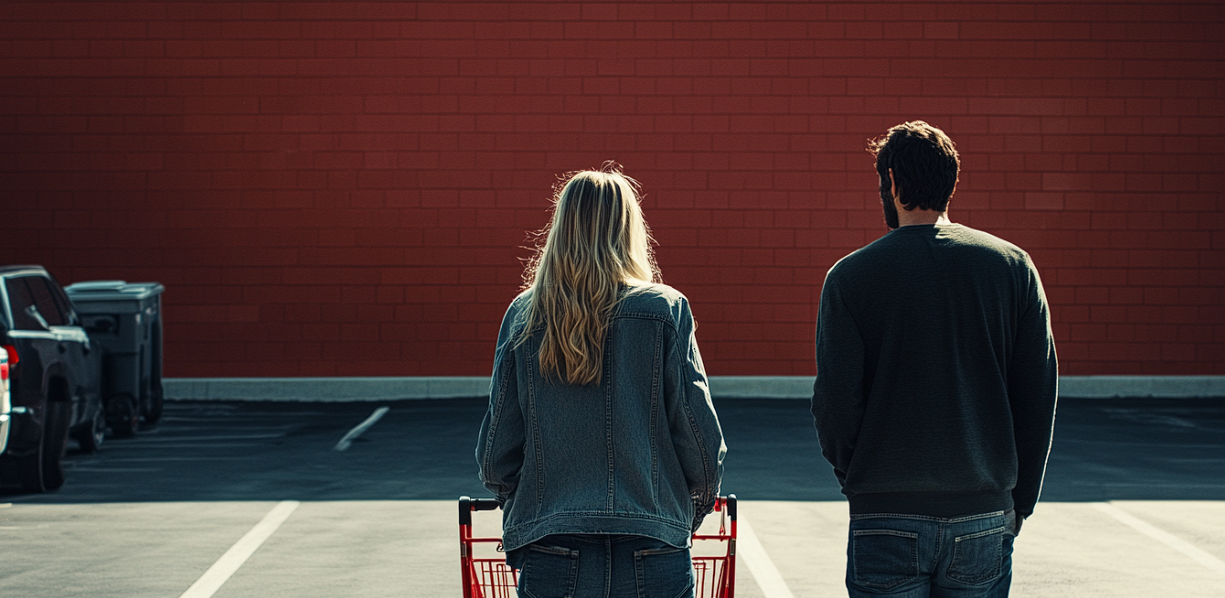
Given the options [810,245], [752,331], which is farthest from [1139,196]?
[752,331]

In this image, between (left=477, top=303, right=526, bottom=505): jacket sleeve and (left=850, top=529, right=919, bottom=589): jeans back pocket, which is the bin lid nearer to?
(left=477, top=303, right=526, bottom=505): jacket sleeve

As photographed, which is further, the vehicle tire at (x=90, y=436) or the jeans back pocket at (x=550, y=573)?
the vehicle tire at (x=90, y=436)

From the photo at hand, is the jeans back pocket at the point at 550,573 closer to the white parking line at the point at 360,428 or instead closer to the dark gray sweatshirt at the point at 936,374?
the dark gray sweatshirt at the point at 936,374

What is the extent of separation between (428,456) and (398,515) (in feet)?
8.84

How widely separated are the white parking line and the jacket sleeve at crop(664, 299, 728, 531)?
864 cm

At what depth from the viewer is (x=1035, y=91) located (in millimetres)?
15492

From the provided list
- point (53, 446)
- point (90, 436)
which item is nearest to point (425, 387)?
point (90, 436)

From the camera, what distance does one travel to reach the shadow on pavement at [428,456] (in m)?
9.03

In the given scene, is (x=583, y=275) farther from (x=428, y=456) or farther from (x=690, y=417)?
(x=428, y=456)

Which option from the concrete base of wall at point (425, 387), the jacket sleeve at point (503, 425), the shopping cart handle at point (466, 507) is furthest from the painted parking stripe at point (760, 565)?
the concrete base of wall at point (425, 387)

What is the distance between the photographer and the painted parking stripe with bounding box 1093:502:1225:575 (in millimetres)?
6801

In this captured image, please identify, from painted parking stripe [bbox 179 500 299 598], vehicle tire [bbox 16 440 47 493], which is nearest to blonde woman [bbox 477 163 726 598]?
painted parking stripe [bbox 179 500 299 598]

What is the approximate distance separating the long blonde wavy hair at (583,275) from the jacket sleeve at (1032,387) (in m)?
0.93

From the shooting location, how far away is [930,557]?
2900mm
